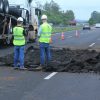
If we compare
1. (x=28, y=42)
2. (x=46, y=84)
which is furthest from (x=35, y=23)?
(x=46, y=84)

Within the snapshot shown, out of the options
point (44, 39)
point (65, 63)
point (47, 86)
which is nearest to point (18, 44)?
point (44, 39)

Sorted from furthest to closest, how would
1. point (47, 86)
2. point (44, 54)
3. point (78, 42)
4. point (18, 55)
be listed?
point (78, 42) < point (44, 54) < point (18, 55) < point (47, 86)

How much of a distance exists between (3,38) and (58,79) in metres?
13.7

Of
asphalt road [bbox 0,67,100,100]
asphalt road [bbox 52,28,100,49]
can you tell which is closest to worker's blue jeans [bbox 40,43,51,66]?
asphalt road [bbox 0,67,100,100]

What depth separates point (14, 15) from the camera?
3131cm

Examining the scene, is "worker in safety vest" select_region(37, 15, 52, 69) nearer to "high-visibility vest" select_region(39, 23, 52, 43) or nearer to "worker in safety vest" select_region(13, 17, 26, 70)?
"high-visibility vest" select_region(39, 23, 52, 43)

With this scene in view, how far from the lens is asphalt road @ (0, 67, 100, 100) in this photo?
10.4 meters

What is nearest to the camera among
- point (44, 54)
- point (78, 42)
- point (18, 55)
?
point (18, 55)

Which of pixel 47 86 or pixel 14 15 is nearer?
pixel 47 86

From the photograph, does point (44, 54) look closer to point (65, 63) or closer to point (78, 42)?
point (65, 63)

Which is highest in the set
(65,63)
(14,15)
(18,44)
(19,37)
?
(14,15)

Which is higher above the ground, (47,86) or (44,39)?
(44,39)

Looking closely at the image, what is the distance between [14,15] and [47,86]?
1975cm

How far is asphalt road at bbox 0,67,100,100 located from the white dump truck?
37.6 feet
